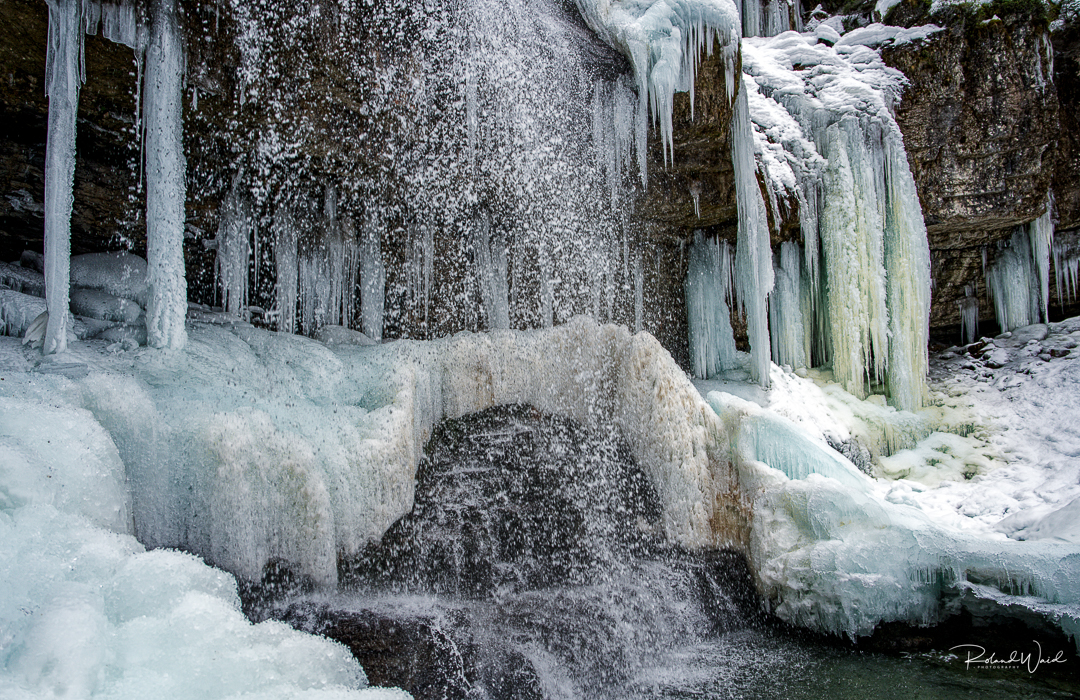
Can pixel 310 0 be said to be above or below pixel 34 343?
above

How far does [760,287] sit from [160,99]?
626 cm

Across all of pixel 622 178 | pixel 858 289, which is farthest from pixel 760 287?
pixel 622 178

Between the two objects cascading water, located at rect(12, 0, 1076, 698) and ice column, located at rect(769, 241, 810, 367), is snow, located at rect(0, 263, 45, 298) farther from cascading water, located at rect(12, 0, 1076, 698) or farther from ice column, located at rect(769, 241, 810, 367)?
ice column, located at rect(769, 241, 810, 367)

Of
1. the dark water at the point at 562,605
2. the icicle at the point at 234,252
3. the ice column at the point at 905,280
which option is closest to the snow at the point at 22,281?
the icicle at the point at 234,252

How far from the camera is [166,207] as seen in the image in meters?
5.08

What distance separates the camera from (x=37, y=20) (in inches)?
169

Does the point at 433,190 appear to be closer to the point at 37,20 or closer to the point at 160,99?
the point at 160,99

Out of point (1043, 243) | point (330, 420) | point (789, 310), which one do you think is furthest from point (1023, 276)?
point (330, 420)

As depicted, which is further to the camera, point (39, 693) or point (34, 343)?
point (34, 343)

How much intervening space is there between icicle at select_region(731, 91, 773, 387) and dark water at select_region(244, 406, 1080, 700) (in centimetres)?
253

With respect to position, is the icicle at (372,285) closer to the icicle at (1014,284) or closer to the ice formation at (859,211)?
the ice formation at (859,211)

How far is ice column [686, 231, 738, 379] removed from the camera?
8273mm

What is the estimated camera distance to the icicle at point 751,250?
22.7ft
